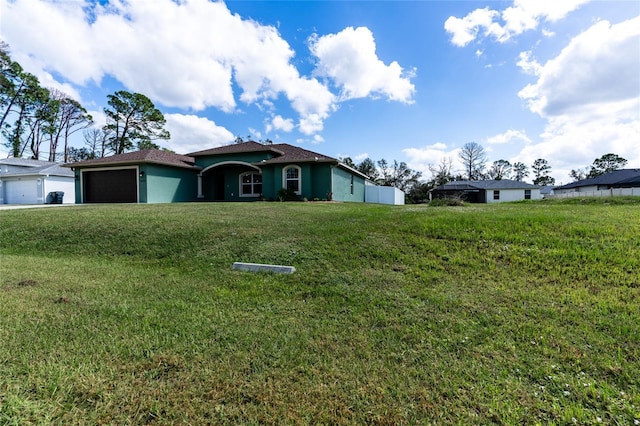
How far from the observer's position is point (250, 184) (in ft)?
62.3

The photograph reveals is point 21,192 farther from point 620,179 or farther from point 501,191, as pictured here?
point 620,179

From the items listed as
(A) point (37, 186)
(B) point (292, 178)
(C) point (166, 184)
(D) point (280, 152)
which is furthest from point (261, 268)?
(A) point (37, 186)

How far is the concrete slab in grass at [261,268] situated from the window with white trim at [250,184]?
13.8 m

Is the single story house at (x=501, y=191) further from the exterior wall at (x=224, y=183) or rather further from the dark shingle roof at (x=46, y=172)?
the dark shingle roof at (x=46, y=172)

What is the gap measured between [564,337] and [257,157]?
57.4ft

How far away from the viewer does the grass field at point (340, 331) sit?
2033 millimetres

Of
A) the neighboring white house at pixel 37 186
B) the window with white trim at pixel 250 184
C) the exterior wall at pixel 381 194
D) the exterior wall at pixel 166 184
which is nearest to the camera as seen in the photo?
the exterior wall at pixel 166 184

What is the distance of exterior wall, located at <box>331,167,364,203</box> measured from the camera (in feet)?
58.0

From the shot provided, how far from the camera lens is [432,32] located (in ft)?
38.7

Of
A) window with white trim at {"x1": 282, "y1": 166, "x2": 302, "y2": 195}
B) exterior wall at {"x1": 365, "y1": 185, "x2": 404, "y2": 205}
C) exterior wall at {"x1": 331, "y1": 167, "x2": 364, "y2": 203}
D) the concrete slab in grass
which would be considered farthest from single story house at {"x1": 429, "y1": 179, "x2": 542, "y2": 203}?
the concrete slab in grass

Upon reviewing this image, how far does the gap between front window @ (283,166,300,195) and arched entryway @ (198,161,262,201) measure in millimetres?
1906

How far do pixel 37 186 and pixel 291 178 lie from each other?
2180cm

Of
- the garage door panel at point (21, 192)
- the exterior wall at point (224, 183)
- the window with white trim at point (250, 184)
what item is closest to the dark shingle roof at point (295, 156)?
the window with white trim at point (250, 184)

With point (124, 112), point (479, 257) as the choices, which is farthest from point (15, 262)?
point (124, 112)
